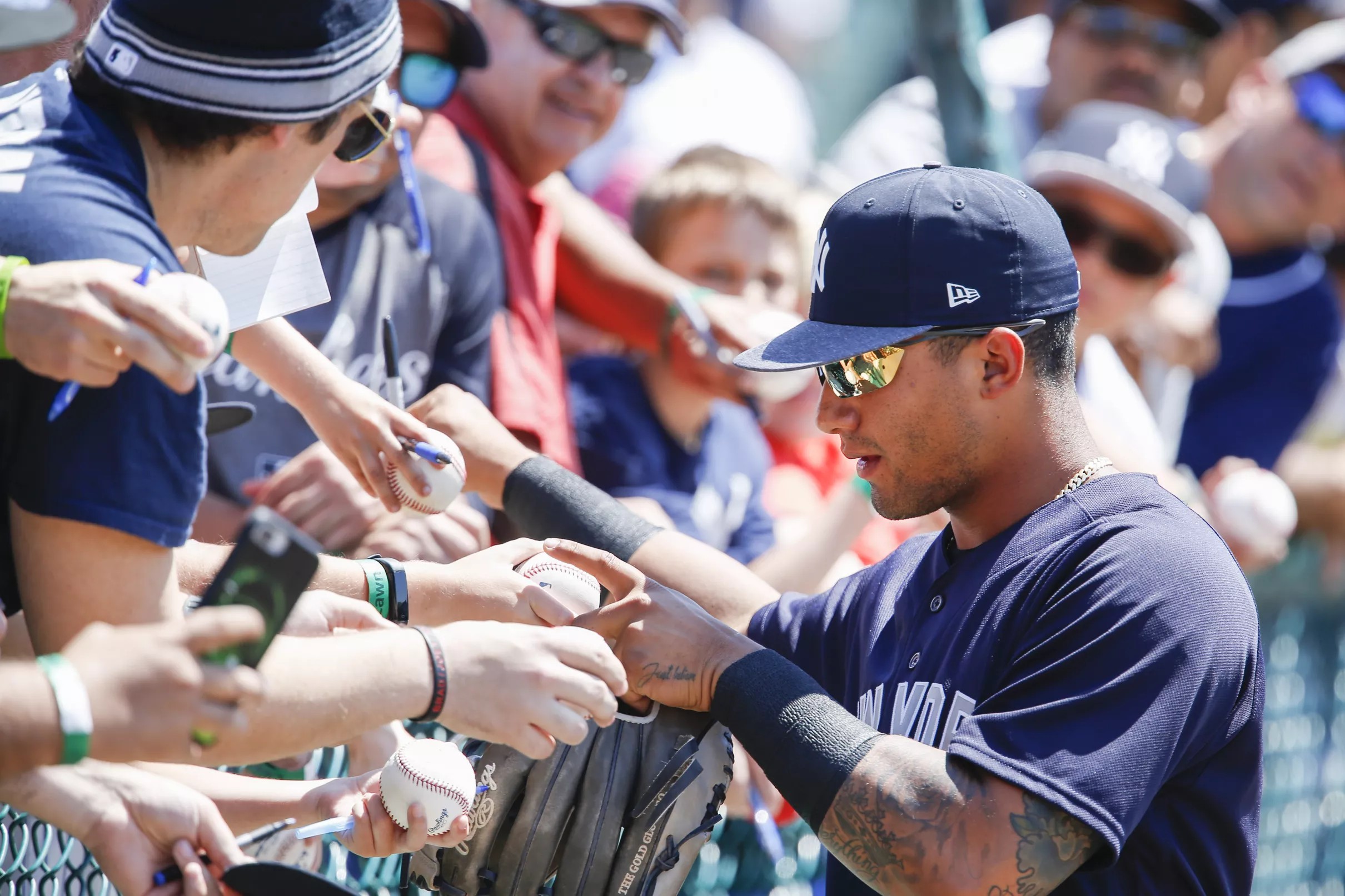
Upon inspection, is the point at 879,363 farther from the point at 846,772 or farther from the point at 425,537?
the point at 425,537

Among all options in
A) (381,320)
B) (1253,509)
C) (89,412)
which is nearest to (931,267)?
(89,412)

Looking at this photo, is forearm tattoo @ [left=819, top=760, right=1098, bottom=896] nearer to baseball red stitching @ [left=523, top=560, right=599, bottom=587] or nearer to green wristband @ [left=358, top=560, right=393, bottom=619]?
baseball red stitching @ [left=523, top=560, right=599, bottom=587]

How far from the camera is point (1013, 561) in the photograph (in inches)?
98.3

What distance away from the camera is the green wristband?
8.79 ft

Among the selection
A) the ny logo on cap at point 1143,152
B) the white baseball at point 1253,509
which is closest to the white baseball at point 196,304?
the ny logo on cap at point 1143,152

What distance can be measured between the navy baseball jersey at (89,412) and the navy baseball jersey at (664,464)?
7.60 feet

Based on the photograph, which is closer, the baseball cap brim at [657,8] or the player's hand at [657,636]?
the player's hand at [657,636]

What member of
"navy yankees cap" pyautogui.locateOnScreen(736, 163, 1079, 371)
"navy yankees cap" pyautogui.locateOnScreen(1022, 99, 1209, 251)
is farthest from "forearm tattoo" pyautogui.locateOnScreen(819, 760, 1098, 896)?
"navy yankees cap" pyautogui.locateOnScreen(1022, 99, 1209, 251)

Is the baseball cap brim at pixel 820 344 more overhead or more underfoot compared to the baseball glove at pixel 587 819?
more overhead

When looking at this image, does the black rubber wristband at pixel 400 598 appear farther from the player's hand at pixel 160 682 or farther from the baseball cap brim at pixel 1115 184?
the baseball cap brim at pixel 1115 184

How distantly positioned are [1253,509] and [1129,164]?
1325mm

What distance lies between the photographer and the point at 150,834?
2.19 meters

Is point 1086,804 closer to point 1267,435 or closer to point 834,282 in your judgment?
point 834,282

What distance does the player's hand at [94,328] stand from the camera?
1.68 meters
